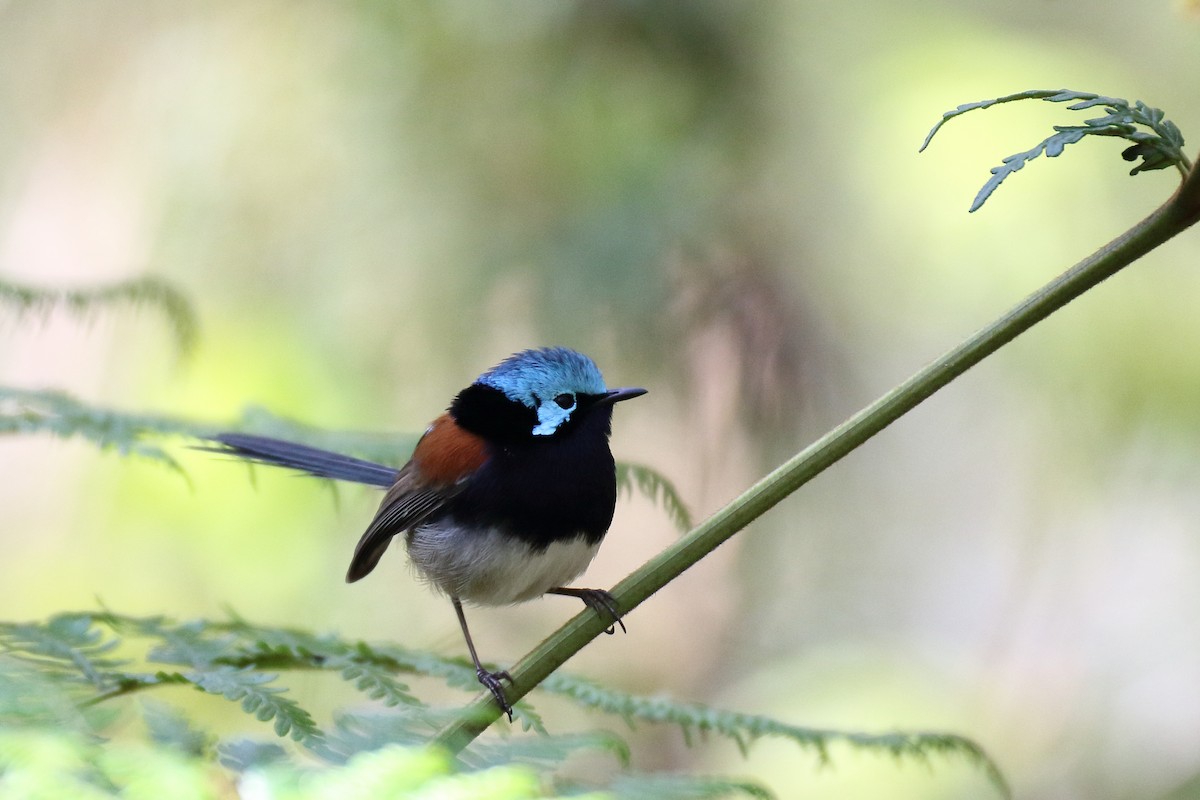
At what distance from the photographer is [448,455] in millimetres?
2746

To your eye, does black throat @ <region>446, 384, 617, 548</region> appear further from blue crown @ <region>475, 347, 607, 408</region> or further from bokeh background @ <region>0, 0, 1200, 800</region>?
bokeh background @ <region>0, 0, 1200, 800</region>

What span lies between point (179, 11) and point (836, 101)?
10.2 feet

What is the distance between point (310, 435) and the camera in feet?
9.37

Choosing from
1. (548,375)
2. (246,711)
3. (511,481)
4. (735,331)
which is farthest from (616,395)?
(735,331)

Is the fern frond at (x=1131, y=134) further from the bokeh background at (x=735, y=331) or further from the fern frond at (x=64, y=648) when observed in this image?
the bokeh background at (x=735, y=331)

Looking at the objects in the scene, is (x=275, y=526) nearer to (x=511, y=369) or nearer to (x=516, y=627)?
(x=516, y=627)

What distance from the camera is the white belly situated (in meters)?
2.52

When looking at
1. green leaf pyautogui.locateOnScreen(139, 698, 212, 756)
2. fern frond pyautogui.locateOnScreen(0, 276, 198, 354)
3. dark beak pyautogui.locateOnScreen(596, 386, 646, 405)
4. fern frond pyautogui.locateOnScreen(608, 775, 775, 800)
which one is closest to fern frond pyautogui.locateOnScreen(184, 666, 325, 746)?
green leaf pyautogui.locateOnScreen(139, 698, 212, 756)

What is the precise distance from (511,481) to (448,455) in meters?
0.23

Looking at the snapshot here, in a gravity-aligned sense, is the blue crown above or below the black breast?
above

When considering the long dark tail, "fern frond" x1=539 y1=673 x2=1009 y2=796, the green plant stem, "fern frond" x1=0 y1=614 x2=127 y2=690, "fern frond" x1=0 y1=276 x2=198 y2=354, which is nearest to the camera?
the green plant stem

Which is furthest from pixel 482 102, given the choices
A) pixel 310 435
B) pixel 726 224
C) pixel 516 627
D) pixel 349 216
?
pixel 516 627

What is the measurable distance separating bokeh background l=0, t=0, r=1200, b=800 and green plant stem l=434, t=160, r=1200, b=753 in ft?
7.81

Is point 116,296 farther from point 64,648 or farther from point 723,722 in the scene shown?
point 723,722
